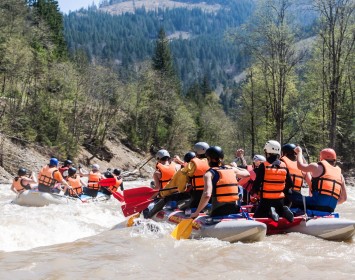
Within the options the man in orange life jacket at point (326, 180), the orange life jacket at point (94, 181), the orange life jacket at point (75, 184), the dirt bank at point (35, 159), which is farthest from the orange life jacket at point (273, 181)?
the dirt bank at point (35, 159)

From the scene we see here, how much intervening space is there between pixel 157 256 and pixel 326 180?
3.18 metres

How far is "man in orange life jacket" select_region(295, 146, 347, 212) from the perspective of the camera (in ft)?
25.6

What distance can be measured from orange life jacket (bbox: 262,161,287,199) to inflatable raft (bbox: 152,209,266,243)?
68 centimetres

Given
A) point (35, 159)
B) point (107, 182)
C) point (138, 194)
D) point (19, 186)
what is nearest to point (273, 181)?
point (138, 194)

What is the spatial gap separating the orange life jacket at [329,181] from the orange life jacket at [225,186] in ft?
4.81

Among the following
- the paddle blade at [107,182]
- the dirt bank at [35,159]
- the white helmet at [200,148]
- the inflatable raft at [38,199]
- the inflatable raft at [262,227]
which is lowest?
the dirt bank at [35,159]

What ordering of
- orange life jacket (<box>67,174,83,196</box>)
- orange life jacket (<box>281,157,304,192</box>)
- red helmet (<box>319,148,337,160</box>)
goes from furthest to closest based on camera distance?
1. orange life jacket (<box>67,174,83,196</box>)
2. orange life jacket (<box>281,157,304,192</box>)
3. red helmet (<box>319,148,337,160</box>)

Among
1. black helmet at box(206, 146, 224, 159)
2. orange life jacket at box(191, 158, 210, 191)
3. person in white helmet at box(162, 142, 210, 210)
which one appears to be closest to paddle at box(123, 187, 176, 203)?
person in white helmet at box(162, 142, 210, 210)

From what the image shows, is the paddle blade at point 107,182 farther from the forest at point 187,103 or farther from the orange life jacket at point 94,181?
the forest at point 187,103

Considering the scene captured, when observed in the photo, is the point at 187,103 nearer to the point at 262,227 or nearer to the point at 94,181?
the point at 94,181

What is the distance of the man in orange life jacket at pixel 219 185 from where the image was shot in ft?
24.1

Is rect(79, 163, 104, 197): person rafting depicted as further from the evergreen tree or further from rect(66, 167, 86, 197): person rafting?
the evergreen tree

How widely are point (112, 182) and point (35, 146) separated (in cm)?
1851

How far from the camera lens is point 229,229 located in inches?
288
